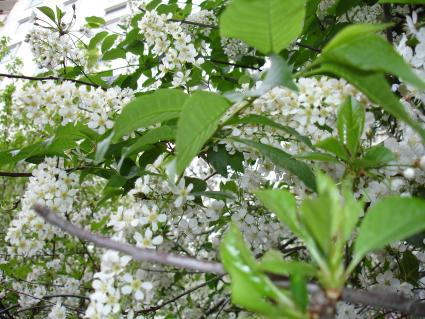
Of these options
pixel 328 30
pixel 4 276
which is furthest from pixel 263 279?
pixel 4 276

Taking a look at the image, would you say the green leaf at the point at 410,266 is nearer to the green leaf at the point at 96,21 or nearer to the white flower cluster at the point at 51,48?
the white flower cluster at the point at 51,48

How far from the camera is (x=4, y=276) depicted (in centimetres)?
287

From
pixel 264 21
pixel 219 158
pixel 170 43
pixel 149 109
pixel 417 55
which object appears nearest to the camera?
pixel 264 21

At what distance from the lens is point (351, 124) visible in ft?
2.85

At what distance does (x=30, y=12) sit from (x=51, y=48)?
428 inches

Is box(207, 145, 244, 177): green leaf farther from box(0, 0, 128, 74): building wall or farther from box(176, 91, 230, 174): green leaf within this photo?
box(0, 0, 128, 74): building wall

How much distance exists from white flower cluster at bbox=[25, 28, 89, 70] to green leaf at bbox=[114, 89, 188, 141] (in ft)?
4.17

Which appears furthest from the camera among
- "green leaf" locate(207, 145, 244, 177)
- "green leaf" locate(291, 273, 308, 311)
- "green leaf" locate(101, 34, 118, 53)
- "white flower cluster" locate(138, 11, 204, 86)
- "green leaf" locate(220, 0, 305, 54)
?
"green leaf" locate(101, 34, 118, 53)

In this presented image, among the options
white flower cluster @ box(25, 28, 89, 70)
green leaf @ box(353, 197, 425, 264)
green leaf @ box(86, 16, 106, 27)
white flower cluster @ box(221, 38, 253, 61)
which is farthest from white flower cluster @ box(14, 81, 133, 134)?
green leaf @ box(86, 16, 106, 27)

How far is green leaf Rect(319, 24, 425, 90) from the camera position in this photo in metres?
0.59

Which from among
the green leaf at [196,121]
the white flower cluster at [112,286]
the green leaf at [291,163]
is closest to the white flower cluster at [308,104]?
the green leaf at [291,163]

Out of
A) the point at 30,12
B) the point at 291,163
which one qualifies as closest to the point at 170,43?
the point at 291,163

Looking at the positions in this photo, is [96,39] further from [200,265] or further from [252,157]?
[200,265]

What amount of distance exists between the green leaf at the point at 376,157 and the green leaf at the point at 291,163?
5.1 inches
